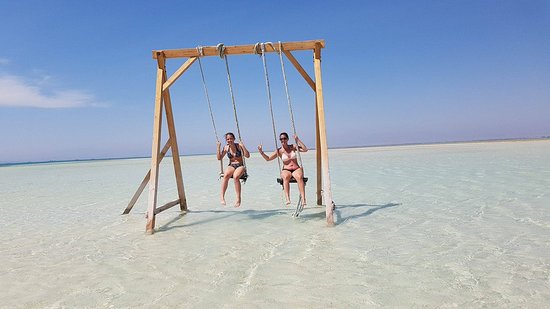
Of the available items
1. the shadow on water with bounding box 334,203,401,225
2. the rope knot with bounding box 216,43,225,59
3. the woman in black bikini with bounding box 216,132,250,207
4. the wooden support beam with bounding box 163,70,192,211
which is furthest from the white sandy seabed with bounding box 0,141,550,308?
the rope knot with bounding box 216,43,225,59

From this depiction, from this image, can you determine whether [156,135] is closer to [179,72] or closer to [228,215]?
[179,72]

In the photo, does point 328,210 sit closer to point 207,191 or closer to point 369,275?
point 369,275

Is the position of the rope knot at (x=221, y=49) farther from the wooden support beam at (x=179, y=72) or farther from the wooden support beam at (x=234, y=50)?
the wooden support beam at (x=179, y=72)

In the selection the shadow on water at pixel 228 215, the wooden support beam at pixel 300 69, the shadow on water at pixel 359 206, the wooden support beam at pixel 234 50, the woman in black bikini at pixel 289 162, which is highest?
the wooden support beam at pixel 234 50

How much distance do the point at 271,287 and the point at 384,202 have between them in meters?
6.07

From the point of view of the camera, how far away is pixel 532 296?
3611 mm

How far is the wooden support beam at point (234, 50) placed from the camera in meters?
7.62

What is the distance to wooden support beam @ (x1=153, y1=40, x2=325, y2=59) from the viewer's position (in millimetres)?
7617

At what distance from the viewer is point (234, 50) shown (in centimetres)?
775

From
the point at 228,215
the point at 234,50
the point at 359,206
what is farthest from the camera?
the point at 359,206

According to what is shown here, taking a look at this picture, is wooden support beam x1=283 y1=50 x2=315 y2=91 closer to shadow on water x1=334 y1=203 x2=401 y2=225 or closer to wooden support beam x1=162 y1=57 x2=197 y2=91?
wooden support beam x1=162 y1=57 x2=197 y2=91

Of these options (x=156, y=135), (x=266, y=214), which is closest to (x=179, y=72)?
(x=156, y=135)

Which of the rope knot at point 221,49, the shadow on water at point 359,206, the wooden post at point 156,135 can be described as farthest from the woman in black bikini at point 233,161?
the shadow on water at point 359,206

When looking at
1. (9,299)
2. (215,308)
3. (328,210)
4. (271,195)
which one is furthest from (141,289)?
(271,195)
